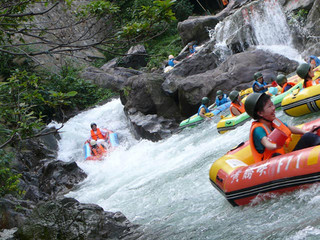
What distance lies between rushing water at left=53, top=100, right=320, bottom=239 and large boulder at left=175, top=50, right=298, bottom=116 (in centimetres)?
195

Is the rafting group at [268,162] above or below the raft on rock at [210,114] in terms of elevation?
above

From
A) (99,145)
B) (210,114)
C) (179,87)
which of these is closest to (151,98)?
(179,87)

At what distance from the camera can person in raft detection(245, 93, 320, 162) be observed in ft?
12.6

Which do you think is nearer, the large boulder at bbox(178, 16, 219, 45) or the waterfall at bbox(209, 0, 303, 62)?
the waterfall at bbox(209, 0, 303, 62)

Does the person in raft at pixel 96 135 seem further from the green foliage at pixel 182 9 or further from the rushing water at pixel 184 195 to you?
the green foliage at pixel 182 9

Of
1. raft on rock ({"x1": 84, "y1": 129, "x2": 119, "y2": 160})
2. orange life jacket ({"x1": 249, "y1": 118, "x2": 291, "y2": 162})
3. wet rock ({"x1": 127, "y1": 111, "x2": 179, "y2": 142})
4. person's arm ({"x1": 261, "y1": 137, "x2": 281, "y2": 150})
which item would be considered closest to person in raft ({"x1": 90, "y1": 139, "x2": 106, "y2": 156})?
raft on rock ({"x1": 84, "y1": 129, "x2": 119, "y2": 160})

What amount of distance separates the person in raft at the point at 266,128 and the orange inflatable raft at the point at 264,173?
0.55 ft

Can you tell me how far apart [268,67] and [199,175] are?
814 centimetres

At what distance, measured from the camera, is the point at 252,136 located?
4.04 meters

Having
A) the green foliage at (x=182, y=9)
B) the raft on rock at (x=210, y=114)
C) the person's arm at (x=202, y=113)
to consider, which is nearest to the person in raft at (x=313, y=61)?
the raft on rock at (x=210, y=114)

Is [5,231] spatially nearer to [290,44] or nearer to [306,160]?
[306,160]

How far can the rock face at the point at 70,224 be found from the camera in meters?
4.22

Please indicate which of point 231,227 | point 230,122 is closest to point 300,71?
point 230,122

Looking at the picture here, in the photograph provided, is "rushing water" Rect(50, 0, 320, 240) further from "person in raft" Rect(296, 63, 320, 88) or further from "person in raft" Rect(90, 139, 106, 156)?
"person in raft" Rect(296, 63, 320, 88)
